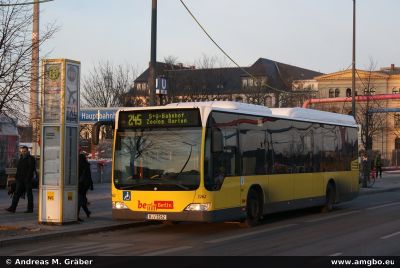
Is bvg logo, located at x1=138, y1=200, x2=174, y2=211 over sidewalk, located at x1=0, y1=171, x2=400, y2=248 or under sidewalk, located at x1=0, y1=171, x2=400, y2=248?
over

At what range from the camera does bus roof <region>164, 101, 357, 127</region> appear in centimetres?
1457

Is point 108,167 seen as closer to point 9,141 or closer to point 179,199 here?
point 9,141

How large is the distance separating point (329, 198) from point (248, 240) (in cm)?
772

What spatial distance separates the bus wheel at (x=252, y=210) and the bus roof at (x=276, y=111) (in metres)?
2.03

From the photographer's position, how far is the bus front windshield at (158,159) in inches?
547

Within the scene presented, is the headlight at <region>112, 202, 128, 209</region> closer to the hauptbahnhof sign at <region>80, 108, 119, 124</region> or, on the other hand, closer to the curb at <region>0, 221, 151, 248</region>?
the curb at <region>0, 221, 151, 248</region>

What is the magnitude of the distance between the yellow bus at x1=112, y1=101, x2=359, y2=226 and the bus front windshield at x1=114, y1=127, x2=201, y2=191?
0.02 metres

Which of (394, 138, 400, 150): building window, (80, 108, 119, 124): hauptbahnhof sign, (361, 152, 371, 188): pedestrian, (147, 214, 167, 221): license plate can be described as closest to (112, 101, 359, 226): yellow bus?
(147, 214, 167, 221): license plate

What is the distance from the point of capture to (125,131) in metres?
14.8

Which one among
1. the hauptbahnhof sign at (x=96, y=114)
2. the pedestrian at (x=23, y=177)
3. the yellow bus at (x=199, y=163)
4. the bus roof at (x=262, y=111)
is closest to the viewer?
the yellow bus at (x=199, y=163)

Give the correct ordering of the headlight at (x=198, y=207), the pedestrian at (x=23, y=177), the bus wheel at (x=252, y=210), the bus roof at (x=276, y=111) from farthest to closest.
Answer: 1. the pedestrian at (x=23, y=177)
2. the bus wheel at (x=252, y=210)
3. the bus roof at (x=276, y=111)
4. the headlight at (x=198, y=207)

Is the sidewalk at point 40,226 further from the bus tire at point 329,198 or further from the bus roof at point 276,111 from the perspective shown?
the bus tire at point 329,198

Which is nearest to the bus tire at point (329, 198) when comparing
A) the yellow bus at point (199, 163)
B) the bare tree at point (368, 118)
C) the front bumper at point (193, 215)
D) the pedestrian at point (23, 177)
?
the yellow bus at point (199, 163)

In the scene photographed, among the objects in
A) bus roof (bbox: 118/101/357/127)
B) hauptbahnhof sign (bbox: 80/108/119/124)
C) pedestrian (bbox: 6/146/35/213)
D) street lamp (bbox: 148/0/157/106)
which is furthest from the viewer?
hauptbahnhof sign (bbox: 80/108/119/124)
